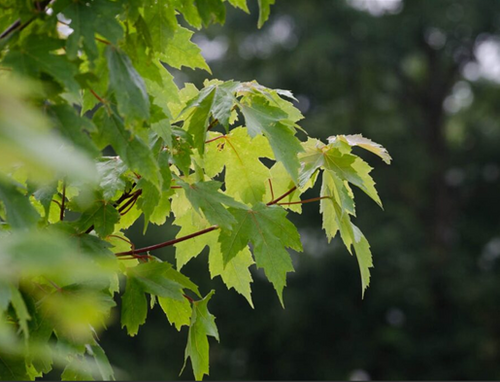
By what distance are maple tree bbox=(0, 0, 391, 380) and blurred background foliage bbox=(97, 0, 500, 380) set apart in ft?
24.0

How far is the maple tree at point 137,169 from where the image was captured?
70 cm

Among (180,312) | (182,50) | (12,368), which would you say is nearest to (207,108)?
(182,50)

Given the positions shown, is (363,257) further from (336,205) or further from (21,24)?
(21,24)

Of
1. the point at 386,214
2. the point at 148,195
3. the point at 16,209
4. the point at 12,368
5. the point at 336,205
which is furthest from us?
the point at 386,214

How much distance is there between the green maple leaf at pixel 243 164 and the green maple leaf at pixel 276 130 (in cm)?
11

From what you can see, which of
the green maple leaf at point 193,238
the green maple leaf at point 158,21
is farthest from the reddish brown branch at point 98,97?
the green maple leaf at point 193,238

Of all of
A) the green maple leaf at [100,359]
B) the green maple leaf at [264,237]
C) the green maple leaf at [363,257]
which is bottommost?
the green maple leaf at [100,359]

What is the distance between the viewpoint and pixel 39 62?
70 cm

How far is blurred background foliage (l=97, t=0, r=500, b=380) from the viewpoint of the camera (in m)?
8.99

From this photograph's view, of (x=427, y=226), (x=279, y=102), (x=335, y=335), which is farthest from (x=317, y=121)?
(x=279, y=102)

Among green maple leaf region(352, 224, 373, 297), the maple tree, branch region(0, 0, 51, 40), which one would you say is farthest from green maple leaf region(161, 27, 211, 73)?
green maple leaf region(352, 224, 373, 297)

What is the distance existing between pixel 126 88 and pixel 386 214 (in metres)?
8.72

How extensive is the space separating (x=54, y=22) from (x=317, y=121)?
8678 millimetres

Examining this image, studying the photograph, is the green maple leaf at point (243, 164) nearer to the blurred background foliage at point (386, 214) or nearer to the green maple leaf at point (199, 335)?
the green maple leaf at point (199, 335)
